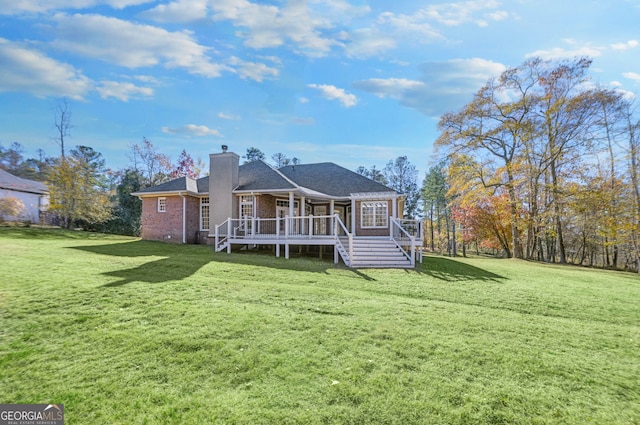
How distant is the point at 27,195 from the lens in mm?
27109

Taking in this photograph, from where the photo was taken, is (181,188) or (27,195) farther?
(27,195)

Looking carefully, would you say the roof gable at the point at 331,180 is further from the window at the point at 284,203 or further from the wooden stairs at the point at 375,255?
the wooden stairs at the point at 375,255

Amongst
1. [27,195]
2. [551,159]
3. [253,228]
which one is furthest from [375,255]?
[27,195]

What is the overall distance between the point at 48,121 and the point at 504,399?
36.0 metres

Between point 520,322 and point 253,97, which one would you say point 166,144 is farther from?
point 520,322

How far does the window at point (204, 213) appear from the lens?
59.3 feet

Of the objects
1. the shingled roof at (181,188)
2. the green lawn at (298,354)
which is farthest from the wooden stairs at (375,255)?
the shingled roof at (181,188)

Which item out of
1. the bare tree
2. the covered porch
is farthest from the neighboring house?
the covered porch

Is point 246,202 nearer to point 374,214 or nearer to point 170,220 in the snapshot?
point 170,220

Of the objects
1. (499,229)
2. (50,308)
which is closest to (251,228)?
(50,308)

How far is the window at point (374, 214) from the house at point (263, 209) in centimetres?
6

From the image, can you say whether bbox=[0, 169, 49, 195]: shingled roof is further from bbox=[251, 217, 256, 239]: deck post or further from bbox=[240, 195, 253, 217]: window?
bbox=[251, 217, 256, 239]: deck post

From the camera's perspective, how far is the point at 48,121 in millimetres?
26422

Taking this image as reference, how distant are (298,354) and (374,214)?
1380cm
